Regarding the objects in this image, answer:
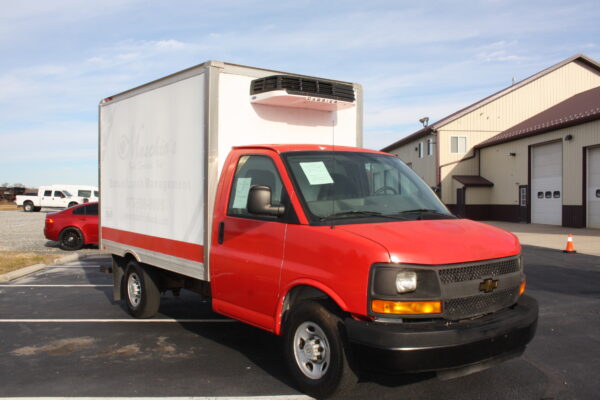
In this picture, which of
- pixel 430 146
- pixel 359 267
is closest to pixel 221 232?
pixel 359 267

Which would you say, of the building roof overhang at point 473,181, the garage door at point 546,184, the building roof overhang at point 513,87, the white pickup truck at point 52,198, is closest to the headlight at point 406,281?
the garage door at point 546,184

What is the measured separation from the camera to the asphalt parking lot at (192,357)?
4.42 m

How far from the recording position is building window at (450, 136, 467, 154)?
3581 centimetres

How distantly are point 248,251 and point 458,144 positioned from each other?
3331 centimetres

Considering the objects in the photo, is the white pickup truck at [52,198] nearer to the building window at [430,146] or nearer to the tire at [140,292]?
the building window at [430,146]

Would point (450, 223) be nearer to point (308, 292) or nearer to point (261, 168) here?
point (308, 292)

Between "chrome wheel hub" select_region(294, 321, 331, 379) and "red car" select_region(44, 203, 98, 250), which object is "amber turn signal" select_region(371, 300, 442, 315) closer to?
"chrome wheel hub" select_region(294, 321, 331, 379)

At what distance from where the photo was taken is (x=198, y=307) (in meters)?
7.96

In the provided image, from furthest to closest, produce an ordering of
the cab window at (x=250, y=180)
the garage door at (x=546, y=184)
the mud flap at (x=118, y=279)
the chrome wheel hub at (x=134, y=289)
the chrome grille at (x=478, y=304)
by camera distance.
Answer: the garage door at (x=546, y=184), the mud flap at (x=118, y=279), the chrome wheel hub at (x=134, y=289), the cab window at (x=250, y=180), the chrome grille at (x=478, y=304)

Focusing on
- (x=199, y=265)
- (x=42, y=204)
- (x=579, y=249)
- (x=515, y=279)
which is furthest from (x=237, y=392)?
(x=42, y=204)

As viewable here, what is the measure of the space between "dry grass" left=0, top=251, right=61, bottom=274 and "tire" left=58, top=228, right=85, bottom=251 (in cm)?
184

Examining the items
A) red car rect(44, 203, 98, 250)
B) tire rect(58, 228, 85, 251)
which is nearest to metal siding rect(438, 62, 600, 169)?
red car rect(44, 203, 98, 250)

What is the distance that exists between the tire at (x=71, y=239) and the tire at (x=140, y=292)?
971 cm

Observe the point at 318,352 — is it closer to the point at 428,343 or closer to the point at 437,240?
the point at 428,343
